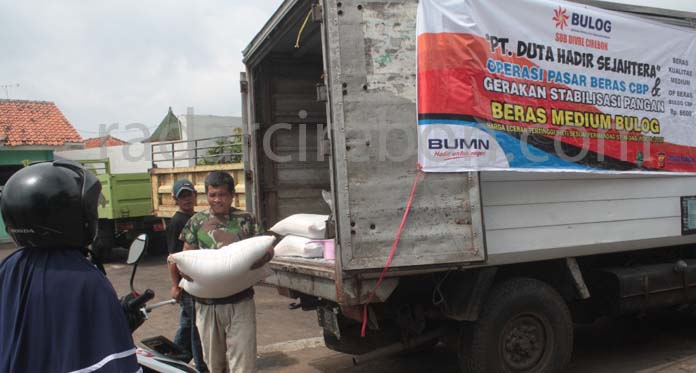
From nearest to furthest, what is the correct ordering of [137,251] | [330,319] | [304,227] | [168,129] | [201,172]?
[137,251]
[330,319]
[304,227]
[201,172]
[168,129]

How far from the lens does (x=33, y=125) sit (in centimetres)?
1872

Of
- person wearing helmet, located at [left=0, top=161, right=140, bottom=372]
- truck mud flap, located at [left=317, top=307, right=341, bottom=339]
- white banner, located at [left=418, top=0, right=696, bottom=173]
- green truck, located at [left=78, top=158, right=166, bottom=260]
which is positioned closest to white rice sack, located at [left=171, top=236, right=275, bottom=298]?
truck mud flap, located at [left=317, top=307, right=341, bottom=339]

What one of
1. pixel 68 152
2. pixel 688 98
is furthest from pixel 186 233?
pixel 68 152

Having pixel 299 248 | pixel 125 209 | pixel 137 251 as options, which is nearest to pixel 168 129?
pixel 125 209

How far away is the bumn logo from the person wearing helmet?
11.2 feet

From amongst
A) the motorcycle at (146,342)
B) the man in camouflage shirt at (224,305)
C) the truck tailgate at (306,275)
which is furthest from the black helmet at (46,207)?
the truck tailgate at (306,275)

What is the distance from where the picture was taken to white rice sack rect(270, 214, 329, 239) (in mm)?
4324

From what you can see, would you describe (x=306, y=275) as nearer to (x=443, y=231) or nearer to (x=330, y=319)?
(x=330, y=319)

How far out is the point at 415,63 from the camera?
3510mm

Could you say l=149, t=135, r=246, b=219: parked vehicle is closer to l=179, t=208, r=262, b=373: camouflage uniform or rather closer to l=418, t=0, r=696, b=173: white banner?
l=179, t=208, r=262, b=373: camouflage uniform

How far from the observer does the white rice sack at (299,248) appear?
422 centimetres

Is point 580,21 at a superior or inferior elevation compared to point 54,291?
superior

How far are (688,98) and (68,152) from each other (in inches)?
735

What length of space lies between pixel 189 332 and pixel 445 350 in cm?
234
